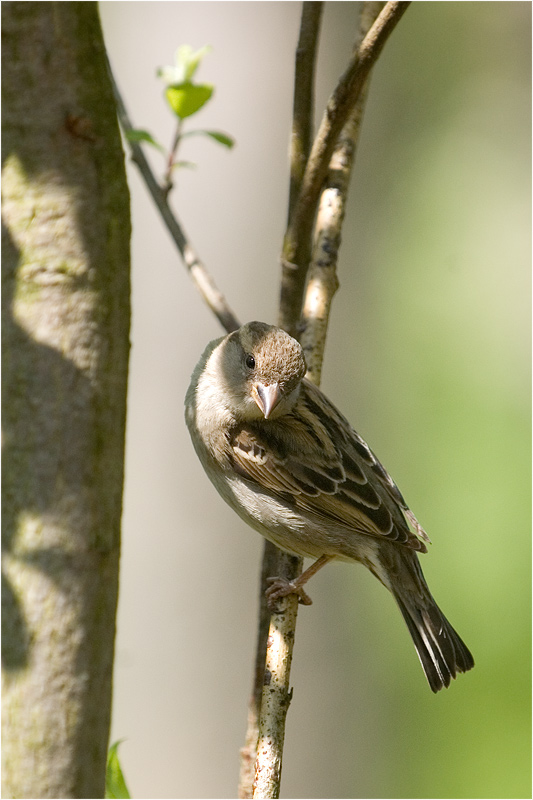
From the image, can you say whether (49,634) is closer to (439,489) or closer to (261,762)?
(261,762)

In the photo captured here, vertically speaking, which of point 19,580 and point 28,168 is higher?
point 28,168

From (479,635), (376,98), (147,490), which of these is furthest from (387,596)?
(376,98)

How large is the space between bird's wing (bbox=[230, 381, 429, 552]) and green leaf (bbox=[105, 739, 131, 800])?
1.30m

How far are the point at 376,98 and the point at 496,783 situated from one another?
5.36 metres

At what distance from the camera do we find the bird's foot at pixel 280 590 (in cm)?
271

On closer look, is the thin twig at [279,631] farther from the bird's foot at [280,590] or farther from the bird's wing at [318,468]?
the bird's wing at [318,468]

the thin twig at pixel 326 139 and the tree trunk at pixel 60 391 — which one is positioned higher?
the thin twig at pixel 326 139

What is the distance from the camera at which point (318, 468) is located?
10.5ft

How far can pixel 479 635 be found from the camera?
6.75 meters

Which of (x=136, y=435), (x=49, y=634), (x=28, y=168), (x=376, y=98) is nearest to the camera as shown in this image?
(x=49, y=634)

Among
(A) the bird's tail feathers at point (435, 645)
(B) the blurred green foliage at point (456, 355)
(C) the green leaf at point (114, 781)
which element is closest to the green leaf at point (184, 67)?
(A) the bird's tail feathers at point (435, 645)

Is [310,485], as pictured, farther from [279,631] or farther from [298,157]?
[298,157]

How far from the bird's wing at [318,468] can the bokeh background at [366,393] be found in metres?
1.71

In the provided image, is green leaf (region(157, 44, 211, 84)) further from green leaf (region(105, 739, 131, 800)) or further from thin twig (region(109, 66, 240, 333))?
green leaf (region(105, 739, 131, 800))
